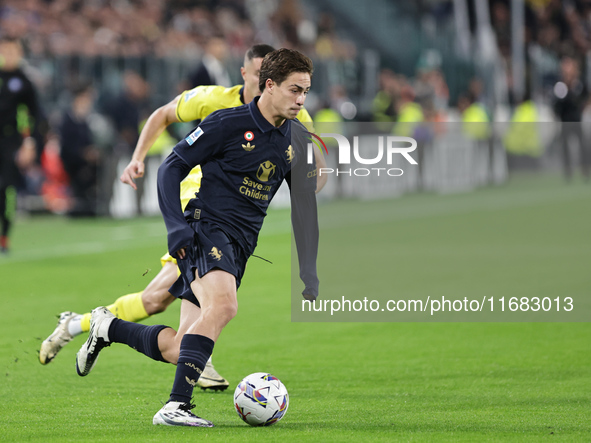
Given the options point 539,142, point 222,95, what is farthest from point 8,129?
point 539,142

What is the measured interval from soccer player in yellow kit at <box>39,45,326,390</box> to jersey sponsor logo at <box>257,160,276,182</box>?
0.88 metres

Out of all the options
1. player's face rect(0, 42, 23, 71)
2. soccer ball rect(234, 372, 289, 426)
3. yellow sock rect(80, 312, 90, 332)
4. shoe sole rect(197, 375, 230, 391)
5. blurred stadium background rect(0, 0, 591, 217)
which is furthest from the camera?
blurred stadium background rect(0, 0, 591, 217)

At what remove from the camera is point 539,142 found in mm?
19750

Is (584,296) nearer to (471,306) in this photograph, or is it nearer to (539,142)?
(471,306)

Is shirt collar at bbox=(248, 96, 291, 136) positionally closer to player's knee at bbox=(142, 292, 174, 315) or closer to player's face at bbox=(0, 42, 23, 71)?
player's knee at bbox=(142, 292, 174, 315)

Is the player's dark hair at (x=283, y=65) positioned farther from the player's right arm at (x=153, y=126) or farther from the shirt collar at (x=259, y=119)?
the player's right arm at (x=153, y=126)

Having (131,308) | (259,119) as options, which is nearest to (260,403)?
(259,119)

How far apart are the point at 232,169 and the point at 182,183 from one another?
42.9 inches

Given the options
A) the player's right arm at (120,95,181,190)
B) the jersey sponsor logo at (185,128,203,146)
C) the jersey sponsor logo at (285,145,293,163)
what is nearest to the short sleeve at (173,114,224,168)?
the jersey sponsor logo at (185,128,203,146)

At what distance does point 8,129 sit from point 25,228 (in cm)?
367

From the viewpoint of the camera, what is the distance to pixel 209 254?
4.95 metres

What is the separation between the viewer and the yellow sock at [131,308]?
6.19 m

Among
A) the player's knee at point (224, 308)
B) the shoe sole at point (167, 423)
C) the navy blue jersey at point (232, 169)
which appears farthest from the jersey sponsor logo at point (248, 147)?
the shoe sole at point (167, 423)

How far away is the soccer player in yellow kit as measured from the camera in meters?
6.03
